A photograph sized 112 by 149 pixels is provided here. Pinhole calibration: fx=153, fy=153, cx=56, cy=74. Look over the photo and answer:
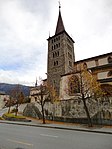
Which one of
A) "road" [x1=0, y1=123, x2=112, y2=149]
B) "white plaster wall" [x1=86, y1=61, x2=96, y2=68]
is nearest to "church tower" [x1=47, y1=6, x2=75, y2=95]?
"white plaster wall" [x1=86, y1=61, x2=96, y2=68]

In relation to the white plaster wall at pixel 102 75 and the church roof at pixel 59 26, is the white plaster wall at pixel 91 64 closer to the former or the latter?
the white plaster wall at pixel 102 75

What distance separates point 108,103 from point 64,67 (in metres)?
24.9

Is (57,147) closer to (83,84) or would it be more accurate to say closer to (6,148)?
(6,148)

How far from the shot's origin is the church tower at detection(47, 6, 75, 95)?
4333 centimetres

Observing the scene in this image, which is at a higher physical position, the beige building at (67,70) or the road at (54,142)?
the beige building at (67,70)

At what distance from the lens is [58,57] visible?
4625 centimetres

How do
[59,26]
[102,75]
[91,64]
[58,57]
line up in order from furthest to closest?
[59,26]
[58,57]
[91,64]
[102,75]

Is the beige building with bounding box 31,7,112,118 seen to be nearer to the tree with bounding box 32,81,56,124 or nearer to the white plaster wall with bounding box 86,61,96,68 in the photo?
the white plaster wall with bounding box 86,61,96,68

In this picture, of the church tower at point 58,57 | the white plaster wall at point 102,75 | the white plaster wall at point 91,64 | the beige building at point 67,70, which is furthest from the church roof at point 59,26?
the white plaster wall at point 102,75

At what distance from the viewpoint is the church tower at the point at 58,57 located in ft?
142

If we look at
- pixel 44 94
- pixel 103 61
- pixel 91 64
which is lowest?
pixel 44 94

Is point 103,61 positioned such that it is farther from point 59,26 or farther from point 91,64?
point 59,26

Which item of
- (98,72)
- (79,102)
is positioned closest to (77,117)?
(79,102)

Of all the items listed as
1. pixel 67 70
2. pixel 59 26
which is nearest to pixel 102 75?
pixel 67 70
